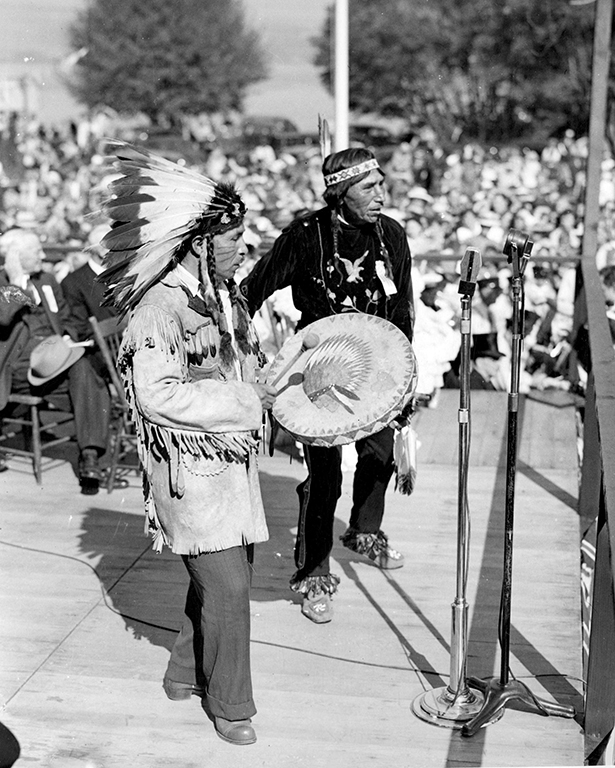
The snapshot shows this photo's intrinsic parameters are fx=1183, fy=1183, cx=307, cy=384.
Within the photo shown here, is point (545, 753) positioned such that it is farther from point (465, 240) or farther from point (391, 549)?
point (465, 240)

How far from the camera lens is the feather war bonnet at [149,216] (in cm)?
359

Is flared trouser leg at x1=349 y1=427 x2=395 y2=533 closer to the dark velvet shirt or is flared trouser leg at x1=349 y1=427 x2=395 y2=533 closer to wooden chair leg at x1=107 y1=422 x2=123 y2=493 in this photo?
the dark velvet shirt

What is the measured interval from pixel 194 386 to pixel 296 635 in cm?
151

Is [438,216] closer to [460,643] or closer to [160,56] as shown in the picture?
[460,643]

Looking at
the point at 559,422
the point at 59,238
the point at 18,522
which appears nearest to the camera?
the point at 18,522

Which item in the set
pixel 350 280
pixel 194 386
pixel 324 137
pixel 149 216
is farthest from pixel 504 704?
pixel 324 137

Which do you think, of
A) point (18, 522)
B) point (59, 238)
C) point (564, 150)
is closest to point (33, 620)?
point (18, 522)

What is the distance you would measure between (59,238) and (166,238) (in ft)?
46.6

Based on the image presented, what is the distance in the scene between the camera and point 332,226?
4.80m

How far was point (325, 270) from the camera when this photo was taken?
4.79 metres

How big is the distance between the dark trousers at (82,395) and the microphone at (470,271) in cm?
334

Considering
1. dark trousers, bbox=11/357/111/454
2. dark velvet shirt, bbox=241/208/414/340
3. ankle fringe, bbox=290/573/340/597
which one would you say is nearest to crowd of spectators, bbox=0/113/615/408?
dark trousers, bbox=11/357/111/454

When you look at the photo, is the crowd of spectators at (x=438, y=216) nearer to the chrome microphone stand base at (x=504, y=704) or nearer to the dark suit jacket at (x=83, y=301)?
the dark suit jacket at (x=83, y=301)

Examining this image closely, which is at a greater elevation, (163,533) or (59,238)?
(163,533)
